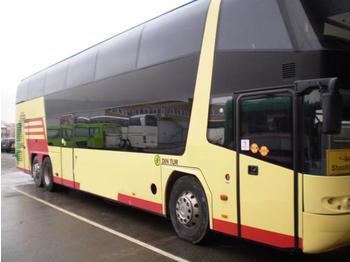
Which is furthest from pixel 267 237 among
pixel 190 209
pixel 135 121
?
pixel 135 121

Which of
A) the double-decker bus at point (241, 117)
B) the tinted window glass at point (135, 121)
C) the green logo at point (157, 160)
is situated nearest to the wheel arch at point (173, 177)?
the double-decker bus at point (241, 117)

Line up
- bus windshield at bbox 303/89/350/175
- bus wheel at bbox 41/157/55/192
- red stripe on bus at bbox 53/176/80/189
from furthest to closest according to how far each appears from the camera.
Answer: bus wheel at bbox 41/157/55/192 → red stripe on bus at bbox 53/176/80/189 → bus windshield at bbox 303/89/350/175

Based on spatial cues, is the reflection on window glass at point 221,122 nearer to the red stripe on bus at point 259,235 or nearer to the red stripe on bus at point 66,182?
the red stripe on bus at point 259,235

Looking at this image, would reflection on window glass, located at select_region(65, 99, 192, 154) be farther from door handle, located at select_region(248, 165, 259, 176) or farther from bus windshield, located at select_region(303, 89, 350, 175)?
bus windshield, located at select_region(303, 89, 350, 175)

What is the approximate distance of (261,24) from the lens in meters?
5.17

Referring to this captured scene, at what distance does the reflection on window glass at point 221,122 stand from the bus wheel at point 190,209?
873 mm

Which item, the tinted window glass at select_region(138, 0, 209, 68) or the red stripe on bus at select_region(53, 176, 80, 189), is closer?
the tinted window glass at select_region(138, 0, 209, 68)

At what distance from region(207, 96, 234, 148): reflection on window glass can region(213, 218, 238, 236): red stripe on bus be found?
3.52ft

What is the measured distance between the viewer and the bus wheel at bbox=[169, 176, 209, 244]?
608 centimetres

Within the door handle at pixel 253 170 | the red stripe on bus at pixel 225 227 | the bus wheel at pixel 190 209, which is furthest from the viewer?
the bus wheel at pixel 190 209

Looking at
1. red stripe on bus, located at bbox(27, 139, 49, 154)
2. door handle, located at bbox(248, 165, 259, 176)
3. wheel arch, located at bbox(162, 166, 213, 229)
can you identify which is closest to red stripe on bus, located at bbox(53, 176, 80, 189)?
red stripe on bus, located at bbox(27, 139, 49, 154)

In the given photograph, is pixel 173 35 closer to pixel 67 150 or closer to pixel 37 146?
pixel 67 150

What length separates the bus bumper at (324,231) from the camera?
4.44 m

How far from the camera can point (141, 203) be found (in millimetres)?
7492
